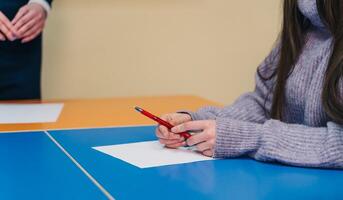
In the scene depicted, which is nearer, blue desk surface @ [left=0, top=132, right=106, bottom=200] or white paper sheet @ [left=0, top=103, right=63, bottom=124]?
blue desk surface @ [left=0, top=132, right=106, bottom=200]

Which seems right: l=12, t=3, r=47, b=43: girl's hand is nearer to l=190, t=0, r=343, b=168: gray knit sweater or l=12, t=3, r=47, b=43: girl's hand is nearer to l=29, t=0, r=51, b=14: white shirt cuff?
l=29, t=0, r=51, b=14: white shirt cuff

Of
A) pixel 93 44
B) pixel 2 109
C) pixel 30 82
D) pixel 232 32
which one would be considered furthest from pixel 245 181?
pixel 232 32

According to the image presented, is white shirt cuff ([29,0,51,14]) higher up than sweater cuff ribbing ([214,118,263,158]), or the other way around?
white shirt cuff ([29,0,51,14])

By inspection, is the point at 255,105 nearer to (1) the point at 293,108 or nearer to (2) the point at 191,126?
(1) the point at 293,108

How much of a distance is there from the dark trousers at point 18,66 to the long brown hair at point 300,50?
952mm

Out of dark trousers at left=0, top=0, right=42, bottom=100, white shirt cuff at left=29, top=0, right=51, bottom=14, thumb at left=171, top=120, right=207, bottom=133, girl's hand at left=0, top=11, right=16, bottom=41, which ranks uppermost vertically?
white shirt cuff at left=29, top=0, right=51, bottom=14

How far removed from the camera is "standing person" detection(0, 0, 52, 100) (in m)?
1.67

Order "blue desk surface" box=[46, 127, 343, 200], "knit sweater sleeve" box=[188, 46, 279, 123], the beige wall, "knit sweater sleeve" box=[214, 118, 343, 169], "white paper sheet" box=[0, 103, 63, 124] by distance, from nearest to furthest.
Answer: "blue desk surface" box=[46, 127, 343, 200]
"knit sweater sleeve" box=[214, 118, 343, 169]
"knit sweater sleeve" box=[188, 46, 279, 123]
"white paper sheet" box=[0, 103, 63, 124]
the beige wall

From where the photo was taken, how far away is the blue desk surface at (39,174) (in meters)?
0.75

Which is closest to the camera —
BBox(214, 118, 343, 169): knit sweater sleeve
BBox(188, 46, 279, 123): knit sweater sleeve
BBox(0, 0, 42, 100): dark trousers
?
BBox(214, 118, 343, 169): knit sweater sleeve

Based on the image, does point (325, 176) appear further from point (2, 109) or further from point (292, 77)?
point (2, 109)

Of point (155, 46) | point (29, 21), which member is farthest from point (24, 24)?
point (155, 46)

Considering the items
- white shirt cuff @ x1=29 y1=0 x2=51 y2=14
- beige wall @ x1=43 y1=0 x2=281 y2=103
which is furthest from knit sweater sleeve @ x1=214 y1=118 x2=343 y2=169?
beige wall @ x1=43 y1=0 x2=281 y2=103

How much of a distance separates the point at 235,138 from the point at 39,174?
0.38m
